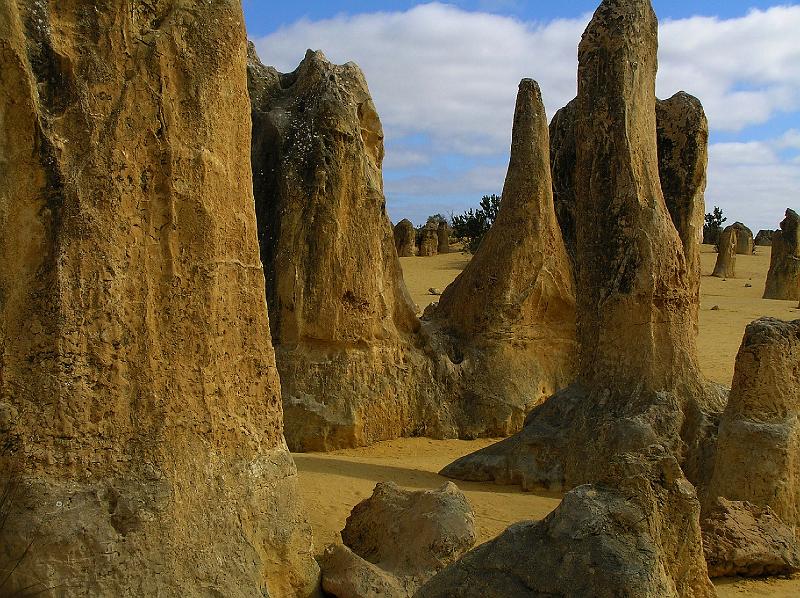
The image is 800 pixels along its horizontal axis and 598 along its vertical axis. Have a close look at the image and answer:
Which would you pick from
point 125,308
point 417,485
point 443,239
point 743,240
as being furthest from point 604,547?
point 743,240

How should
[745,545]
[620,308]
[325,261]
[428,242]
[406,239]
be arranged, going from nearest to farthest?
[745,545]
[620,308]
[325,261]
[406,239]
[428,242]

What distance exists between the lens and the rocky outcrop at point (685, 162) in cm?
888

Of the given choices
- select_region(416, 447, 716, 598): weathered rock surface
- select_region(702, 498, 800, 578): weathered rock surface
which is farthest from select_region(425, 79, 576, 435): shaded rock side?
select_region(416, 447, 716, 598): weathered rock surface

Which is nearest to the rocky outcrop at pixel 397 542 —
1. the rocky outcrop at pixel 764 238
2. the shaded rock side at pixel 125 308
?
the shaded rock side at pixel 125 308

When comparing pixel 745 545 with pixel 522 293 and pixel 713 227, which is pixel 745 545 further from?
pixel 713 227

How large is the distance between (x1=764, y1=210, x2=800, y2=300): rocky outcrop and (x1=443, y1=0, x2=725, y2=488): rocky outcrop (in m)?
18.1

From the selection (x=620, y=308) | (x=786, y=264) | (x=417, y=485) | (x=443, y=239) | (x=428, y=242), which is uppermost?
(x=443, y=239)

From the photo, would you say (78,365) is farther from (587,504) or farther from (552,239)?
(552,239)

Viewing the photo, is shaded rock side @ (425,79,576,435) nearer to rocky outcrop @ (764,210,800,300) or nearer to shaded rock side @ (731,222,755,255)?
rocky outcrop @ (764,210,800,300)

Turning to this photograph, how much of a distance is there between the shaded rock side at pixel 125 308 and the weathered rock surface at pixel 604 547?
0.92m

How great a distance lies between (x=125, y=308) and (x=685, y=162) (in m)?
6.45

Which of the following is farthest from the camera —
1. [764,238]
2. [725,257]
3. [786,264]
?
[764,238]

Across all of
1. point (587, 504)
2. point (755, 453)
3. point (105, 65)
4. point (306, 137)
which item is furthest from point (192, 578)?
point (306, 137)

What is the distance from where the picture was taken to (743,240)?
3778 cm
